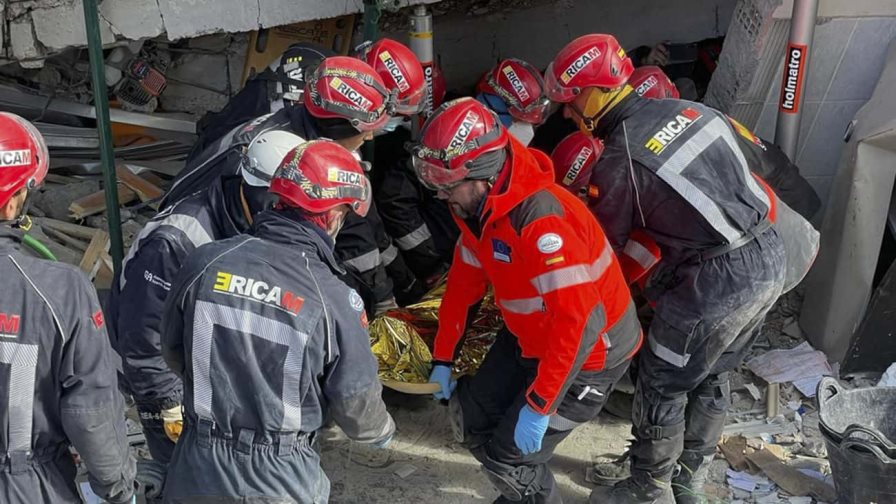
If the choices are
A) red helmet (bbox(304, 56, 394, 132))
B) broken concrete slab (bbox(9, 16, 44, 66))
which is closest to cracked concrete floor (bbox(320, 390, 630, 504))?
red helmet (bbox(304, 56, 394, 132))

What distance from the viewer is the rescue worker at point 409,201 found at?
5.09m

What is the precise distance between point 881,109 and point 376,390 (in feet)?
11.8

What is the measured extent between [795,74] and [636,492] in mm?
2496

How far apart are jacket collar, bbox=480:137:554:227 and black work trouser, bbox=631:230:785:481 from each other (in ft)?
2.81

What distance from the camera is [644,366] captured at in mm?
4426

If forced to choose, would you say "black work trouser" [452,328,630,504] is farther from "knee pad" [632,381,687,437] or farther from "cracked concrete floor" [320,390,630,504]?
"cracked concrete floor" [320,390,630,504]

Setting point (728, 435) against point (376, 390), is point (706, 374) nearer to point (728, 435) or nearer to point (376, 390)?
point (728, 435)

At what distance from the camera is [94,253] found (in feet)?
19.1

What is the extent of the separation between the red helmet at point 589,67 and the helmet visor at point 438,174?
699 mm

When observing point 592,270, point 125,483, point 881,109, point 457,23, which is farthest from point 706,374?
point 457,23

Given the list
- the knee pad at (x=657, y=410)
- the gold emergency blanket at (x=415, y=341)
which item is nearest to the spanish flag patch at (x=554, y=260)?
the knee pad at (x=657, y=410)

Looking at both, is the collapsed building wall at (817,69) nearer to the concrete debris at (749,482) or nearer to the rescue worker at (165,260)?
the concrete debris at (749,482)

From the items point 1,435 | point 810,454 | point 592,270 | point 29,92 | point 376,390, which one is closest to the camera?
point 1,435

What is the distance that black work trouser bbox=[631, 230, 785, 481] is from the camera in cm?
413
